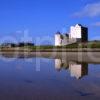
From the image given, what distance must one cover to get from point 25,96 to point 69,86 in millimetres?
2644

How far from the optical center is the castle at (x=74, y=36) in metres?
86.1

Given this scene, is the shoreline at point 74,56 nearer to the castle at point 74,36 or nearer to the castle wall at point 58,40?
the castle at point 74,36

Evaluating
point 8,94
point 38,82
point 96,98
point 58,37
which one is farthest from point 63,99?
point 58,37

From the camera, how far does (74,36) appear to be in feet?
295

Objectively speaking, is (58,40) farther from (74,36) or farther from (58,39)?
(74,36)

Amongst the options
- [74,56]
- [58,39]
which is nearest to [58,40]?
[58,39]

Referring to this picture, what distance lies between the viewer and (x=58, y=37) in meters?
89.5

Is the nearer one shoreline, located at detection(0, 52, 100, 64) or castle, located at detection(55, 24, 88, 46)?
shoreline, located at detection(0, 52, 100, 64)

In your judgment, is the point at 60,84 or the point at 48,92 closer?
the point at 48,92

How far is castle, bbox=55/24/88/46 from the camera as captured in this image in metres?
86.1

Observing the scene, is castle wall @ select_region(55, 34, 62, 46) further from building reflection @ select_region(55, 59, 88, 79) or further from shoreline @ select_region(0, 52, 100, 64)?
building reflection @ select_region(55, 59, 88, 79)

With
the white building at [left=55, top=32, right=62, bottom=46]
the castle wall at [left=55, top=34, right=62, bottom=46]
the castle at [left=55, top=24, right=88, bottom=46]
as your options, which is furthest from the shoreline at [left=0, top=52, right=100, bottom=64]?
the white building at [left=55, top=32, right=62, bottom=46]

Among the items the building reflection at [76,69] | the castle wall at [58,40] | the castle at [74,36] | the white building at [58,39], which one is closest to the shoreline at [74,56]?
the building reflection at [76,69]

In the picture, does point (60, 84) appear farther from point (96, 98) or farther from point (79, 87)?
point (96, 98)
